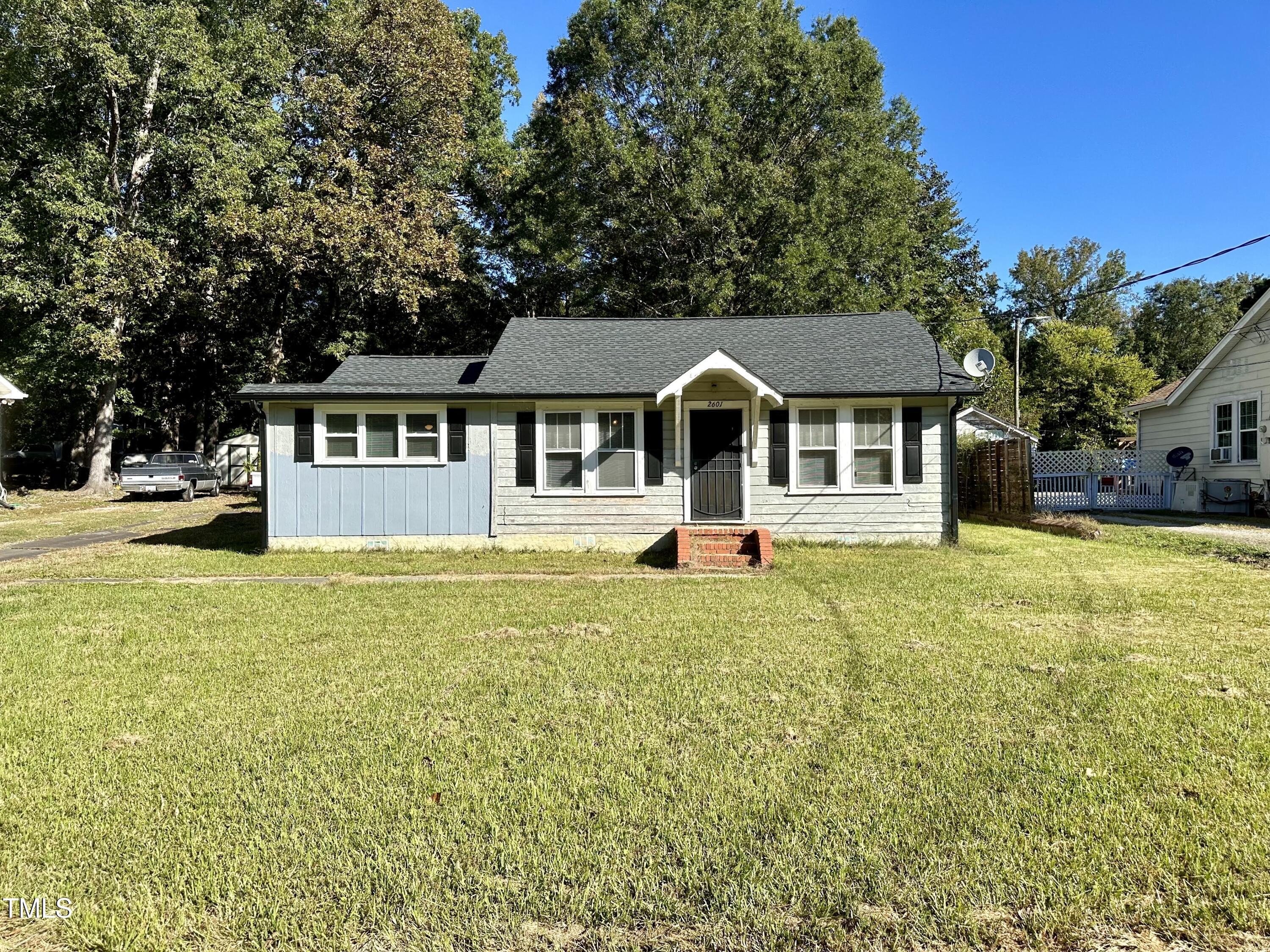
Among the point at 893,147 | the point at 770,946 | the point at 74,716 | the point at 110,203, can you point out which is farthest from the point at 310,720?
the point at 893,147

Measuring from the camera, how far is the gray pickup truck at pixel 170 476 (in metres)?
21.0

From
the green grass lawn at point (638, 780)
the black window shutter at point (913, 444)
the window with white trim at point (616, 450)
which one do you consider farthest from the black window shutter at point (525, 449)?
the black window shutter at point (913, 444)

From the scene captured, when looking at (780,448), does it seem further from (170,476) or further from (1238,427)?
(170,476)

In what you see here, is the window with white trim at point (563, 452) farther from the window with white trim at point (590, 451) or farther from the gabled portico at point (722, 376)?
the gabled portico at point (722, 376)

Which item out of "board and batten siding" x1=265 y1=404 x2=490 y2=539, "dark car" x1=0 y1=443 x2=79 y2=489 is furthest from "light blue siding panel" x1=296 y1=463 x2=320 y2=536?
"dark car" x1=0 y1=443 x2=79 y2=489

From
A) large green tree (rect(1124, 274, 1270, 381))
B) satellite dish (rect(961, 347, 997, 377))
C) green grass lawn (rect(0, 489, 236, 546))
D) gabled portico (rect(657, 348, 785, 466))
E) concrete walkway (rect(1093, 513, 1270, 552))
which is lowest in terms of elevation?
concrete walkway (rect(1093, 513, 1270, 552))

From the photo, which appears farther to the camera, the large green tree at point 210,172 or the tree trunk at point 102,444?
the tree trunk at point 102,444

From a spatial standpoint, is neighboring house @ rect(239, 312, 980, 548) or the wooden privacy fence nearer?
neighboring house @ rect(239, 312, 980, 548)

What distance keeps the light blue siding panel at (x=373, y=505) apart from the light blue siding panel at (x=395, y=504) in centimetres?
5

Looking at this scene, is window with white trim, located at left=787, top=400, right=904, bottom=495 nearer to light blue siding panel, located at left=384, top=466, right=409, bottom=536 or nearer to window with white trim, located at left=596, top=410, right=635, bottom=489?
window with white trim, located at left=596, top=410, right=635, bottom=489

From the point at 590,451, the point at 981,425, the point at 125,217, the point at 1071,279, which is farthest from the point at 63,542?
the point at 1071,279

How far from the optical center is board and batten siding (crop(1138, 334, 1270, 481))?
15.7 meters

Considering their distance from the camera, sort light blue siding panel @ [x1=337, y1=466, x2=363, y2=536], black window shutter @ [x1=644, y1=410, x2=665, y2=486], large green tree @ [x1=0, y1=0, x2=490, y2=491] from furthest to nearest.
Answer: large green tree @ [x1=0, y1=0, x2=490, y2=491] < black window shutter @ [x1=644, y1=410, x2=665, y2=486] < light blue siding panel @ [x1=337, y1=466, x2=363, y2=536]

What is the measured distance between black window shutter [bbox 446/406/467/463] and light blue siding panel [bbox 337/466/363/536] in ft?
4.27
